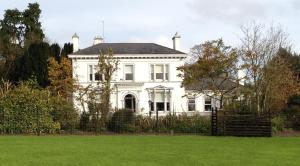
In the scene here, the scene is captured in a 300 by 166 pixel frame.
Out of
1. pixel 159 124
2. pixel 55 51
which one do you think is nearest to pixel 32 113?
pixel 159 124

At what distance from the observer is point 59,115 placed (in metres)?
31.9

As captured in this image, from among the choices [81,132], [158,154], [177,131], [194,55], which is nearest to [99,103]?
[81,132]

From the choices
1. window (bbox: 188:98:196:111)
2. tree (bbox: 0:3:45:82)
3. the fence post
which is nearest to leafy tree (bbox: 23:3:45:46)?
tree (bbox: 0:3:45:82)

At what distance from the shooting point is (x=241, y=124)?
29406 mm

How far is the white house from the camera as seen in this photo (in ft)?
173

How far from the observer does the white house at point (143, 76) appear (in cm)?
5281

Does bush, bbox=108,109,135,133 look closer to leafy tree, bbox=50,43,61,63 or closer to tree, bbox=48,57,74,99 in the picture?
tree, bbox=48,57,74,99

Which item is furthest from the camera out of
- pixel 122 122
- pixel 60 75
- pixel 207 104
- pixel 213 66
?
pixel 207 104

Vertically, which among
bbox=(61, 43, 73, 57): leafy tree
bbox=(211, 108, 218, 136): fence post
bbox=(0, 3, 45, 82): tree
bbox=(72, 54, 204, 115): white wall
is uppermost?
bbox=(0, 3, 45, 82): tree

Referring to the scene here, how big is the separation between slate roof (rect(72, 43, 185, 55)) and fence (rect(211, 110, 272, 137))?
23570mm

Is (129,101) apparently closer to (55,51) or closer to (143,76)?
(143,76)

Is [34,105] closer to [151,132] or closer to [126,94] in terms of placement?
[151,132]

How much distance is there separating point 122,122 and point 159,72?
888 inches

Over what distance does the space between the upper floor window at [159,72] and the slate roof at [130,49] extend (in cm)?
148
